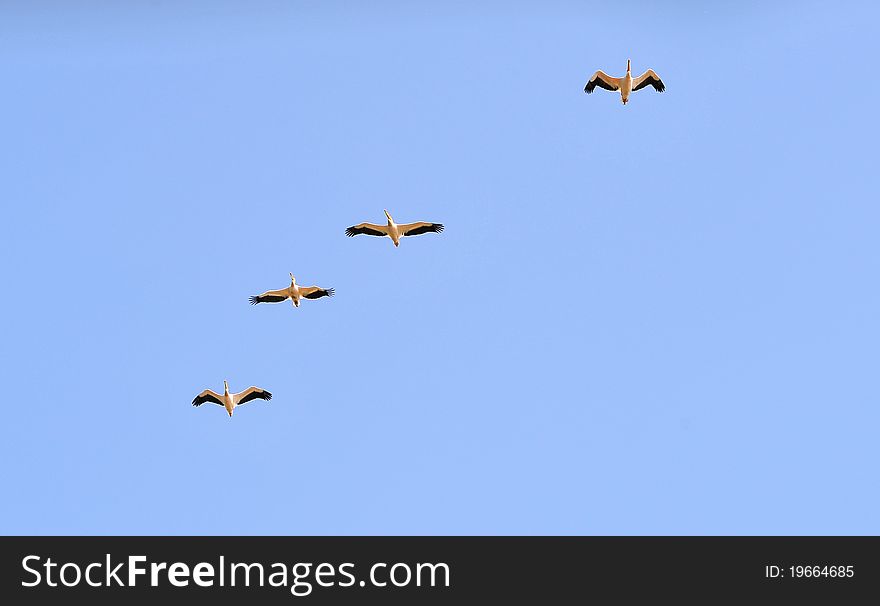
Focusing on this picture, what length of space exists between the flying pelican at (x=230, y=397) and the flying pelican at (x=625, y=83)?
17.5m

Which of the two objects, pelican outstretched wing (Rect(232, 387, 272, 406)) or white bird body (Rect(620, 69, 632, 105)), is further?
pelican outstretched wing (Rect(232, 387, 272, 406))

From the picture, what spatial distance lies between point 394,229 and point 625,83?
992 cm

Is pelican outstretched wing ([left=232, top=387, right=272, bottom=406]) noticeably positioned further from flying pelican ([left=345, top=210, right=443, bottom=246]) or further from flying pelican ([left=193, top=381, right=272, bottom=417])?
flying pelican ([left=345, top=210, right=443, bottom=246])

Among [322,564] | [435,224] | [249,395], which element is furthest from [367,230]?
[322,564]

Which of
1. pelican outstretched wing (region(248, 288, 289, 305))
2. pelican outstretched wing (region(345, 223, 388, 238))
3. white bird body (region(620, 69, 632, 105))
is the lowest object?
pelican outstretched wing (region(248, 288, 289, 305))

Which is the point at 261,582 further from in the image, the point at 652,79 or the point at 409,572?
the point at 652,79

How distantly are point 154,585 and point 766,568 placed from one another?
1491cm

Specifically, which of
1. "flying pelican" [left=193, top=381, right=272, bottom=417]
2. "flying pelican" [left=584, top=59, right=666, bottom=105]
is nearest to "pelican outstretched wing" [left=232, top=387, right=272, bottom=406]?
"flying pelican" [left=193, top=381, right=272, bottom=417]

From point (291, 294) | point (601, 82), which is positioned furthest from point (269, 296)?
point (601, 82)

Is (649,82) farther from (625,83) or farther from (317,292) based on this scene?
(317,292)

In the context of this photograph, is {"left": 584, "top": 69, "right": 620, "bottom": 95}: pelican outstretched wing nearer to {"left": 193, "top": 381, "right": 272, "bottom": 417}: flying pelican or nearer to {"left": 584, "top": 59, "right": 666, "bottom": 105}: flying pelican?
{"left": 584, "top": 59, "right": 666, "bottom": 105}: flying pelican

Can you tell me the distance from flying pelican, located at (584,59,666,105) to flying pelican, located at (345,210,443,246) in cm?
759

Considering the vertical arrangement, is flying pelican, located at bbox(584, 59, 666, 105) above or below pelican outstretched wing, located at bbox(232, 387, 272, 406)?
above

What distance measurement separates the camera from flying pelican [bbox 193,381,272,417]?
4556 cm
